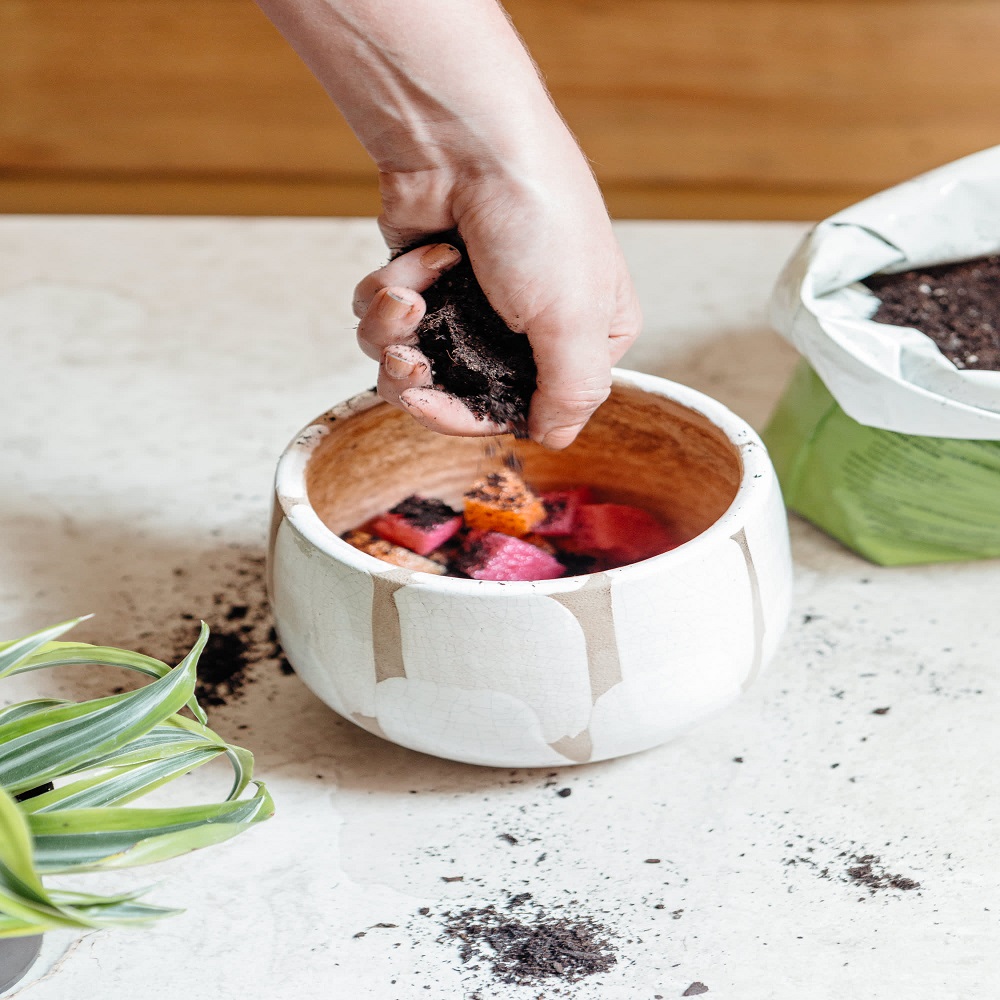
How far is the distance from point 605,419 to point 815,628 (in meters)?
0.20

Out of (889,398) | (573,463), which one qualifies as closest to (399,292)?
(573,463)

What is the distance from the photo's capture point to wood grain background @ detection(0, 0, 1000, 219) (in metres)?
1.72

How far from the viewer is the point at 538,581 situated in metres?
0.58

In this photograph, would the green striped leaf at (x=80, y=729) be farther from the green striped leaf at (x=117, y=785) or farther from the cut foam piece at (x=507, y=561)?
the cut foam piece at (x=507, y=561)

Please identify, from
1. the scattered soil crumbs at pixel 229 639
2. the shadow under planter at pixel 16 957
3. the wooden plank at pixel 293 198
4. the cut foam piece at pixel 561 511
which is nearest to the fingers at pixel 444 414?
the cut foam piece at pixel 561 511

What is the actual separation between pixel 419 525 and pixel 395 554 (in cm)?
4

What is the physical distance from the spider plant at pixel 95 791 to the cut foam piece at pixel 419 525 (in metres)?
0.19

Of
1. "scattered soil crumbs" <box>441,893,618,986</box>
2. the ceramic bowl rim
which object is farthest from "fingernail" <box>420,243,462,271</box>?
"scattered soil crumbs" <box>441,893,618,986</box>

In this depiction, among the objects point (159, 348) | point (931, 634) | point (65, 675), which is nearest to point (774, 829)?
point (931, 634)

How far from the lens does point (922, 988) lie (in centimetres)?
53

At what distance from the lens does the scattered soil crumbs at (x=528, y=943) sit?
0.54 metres

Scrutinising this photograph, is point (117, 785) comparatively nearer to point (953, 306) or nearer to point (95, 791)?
point (95, 791)

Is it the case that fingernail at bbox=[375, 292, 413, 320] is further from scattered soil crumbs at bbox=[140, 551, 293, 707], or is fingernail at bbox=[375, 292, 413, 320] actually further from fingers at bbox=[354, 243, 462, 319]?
scattered soil crumbs at bbox=[140, 551, 293, 707]

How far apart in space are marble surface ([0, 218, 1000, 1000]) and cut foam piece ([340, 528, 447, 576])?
10 centimetres
